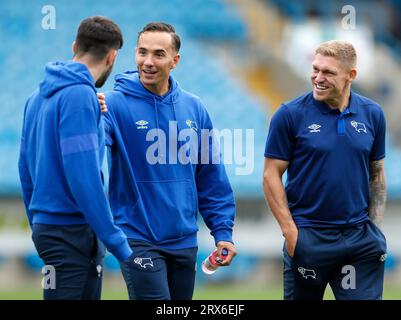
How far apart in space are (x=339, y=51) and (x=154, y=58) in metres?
1.13

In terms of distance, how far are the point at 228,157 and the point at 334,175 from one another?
29.4 ft

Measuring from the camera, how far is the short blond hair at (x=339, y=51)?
629 cm

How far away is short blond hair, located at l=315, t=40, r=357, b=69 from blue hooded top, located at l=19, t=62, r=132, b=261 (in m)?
1.55

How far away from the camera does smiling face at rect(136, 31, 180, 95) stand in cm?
637

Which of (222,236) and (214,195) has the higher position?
(214,195)

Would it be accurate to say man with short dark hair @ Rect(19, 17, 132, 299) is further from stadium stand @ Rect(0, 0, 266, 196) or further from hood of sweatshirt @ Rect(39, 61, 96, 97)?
stadium stand @ Rect(0, 0, 266, 196)

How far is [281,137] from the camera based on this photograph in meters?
6.28

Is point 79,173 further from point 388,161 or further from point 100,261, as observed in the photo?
point 388,161

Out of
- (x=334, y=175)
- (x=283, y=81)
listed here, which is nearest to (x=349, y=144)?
(x=334, y=175)

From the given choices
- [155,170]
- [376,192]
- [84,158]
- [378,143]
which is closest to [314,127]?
[378,143]

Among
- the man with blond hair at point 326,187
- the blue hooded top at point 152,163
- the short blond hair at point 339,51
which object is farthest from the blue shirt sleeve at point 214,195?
the short blond hair at point 339,51

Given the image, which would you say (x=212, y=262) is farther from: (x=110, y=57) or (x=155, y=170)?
(x=110, y=57)

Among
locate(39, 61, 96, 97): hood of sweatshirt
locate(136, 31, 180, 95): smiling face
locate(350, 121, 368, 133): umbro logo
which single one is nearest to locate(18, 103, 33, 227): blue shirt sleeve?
locate(39, 61, 96, 97): hood of sweatshirt

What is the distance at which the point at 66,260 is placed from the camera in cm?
549
